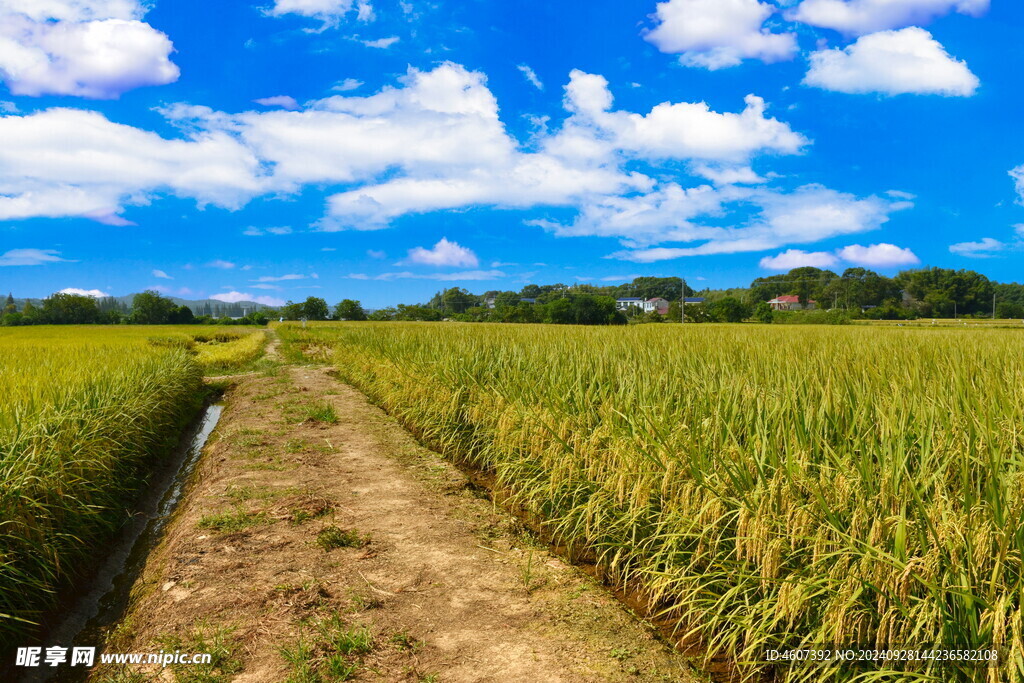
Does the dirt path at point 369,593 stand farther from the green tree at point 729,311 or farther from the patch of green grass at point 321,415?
the green tree at point 729,311

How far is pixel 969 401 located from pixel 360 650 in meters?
4.02

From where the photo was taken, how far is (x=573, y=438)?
4.38m

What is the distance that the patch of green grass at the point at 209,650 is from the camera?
259cm

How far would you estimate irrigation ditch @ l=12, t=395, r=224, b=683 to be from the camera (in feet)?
10.7

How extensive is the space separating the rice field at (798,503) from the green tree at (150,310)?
272ft

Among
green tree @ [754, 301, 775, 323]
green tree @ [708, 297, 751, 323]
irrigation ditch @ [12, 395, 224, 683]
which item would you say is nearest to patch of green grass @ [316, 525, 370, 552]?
irrigation ditch @ [12, 395, 224, 683]

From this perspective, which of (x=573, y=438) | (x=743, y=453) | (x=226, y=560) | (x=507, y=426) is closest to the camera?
(x=743, y=453)

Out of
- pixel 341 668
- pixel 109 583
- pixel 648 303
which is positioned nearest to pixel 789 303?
pixel 648 303

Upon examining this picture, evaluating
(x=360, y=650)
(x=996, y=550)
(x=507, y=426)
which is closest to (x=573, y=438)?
(x=507, y=426)

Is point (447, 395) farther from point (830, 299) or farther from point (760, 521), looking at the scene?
point (830, 299)

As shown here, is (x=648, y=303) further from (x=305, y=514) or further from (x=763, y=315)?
(x=305, y=514)

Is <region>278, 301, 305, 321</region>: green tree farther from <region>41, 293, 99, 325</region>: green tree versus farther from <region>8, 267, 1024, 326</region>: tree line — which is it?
<region>41, 293, 99, 325</region>: green tree

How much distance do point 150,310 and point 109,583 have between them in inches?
3300

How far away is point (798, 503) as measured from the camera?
2.54 m
